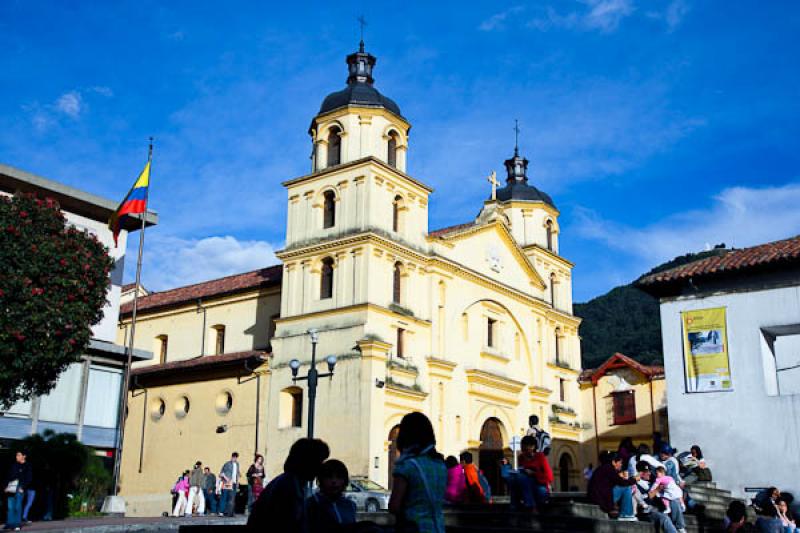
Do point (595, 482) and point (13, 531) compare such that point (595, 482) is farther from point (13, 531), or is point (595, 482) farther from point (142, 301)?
point (142, 301)

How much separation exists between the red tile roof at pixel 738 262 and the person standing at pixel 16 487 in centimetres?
1686

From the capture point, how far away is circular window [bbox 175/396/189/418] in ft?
123

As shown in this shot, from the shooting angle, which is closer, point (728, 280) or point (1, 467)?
point (1, 467)

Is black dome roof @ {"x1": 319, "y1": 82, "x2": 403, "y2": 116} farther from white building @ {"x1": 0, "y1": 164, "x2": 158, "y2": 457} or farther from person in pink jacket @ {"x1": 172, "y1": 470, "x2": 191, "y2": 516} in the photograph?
person in pink jacket @ {"x1": 172, "y1": 470, "x2": 191, "y2": 516}

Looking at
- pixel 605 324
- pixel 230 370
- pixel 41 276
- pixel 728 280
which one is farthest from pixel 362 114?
pixel 605 324

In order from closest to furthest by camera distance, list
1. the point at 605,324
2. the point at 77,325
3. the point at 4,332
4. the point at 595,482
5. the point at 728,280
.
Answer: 1. the point at 595,482
2. the point at 4,332
3. the point at 77,325
4. the point at 728,280
5. the point at 605,324

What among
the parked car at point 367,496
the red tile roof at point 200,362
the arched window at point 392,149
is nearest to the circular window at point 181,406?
the red tile roof at point 200,362

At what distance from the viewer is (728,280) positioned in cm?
2402

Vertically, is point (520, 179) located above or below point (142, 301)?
above

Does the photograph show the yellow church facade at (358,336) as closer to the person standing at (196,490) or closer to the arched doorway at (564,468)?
the arched doorway at (564,468)

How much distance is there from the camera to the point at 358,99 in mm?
35844

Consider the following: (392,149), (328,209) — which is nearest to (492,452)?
(328,209)

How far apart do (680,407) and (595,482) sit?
10.2 m

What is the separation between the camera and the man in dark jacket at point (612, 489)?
581 inches
